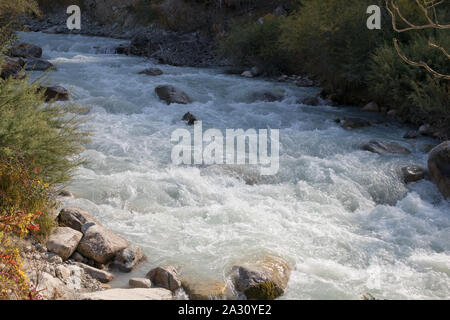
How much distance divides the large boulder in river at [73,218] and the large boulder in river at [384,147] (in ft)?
19.7

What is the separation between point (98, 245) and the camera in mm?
4348

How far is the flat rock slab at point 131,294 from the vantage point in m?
3.46

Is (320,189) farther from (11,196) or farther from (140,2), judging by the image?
(140,2)

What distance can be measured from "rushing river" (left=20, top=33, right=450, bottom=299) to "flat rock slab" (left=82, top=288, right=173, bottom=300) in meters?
0.45

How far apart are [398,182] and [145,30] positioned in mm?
21189

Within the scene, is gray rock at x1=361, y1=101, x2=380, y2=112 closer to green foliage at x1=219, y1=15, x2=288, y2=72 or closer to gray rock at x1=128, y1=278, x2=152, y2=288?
green foliage at x1=219, y1=15, x2=288, y2=72

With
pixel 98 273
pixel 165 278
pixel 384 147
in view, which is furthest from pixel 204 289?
pixel 384 147

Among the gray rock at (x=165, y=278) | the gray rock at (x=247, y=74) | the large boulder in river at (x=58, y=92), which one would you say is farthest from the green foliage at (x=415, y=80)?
the large boulder in river at (x=58, y=92)

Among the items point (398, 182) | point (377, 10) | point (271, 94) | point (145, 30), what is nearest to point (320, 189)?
point (398, 182)

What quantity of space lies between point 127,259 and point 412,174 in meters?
5.24

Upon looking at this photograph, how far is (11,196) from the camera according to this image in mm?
4094

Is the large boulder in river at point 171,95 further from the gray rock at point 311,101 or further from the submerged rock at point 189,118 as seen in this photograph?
the gray rock at point 311,101

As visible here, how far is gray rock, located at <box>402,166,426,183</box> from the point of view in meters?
7.27

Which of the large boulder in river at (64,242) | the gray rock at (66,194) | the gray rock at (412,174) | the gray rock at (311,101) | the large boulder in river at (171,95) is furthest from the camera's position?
the gray rock at (311,101)
